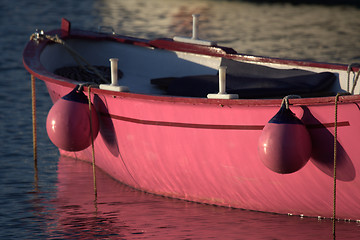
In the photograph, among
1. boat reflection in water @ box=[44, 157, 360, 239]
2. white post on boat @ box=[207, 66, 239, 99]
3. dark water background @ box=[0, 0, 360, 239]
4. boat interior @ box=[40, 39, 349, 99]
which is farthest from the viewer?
boat interior @ box=[40, 39, 349, 99]

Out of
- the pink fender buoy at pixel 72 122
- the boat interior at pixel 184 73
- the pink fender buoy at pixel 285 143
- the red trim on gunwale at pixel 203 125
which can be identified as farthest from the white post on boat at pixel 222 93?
the pink fender buoy at pixel 72 122

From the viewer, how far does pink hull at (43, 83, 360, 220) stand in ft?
21.1

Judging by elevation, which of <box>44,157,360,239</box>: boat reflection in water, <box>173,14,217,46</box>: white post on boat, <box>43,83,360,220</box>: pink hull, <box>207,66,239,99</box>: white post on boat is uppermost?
<box>173,14,217,46</box>: white post on boat

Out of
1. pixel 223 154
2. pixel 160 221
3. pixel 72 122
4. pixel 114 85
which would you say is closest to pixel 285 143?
pixel 223 154

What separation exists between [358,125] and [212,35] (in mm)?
14142

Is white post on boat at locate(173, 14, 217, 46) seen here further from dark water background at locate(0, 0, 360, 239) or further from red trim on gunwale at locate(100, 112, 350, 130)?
red trim on gunwale at locate(100, 112, 350, 130)

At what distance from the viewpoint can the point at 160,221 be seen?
729cm

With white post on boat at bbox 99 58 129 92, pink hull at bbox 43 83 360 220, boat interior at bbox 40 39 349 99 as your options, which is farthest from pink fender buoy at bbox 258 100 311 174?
white post on boat at bbox 99 58 129 92

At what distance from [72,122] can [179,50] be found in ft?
7.96

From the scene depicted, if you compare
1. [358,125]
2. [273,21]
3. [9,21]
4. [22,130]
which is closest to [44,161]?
[22,130]

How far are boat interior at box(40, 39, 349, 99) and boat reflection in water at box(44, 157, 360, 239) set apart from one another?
1.18 m

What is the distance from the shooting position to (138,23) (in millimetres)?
22406

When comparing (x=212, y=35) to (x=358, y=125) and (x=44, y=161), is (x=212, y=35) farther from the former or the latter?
(x=358, y=125)

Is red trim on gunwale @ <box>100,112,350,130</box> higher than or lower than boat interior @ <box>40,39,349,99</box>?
lower
